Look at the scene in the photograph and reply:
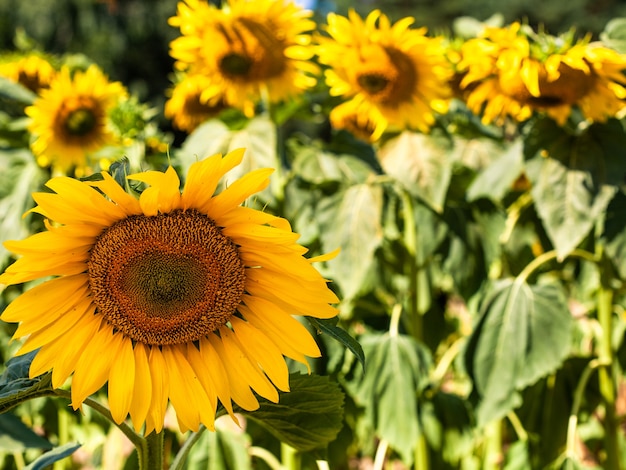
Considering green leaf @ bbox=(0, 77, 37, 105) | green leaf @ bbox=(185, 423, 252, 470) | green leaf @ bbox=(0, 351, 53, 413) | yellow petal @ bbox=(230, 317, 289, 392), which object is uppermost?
yellow petal @ bbox=(230, 317, 289, 392)

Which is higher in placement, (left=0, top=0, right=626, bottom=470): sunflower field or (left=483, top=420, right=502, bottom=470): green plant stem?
(left=0, top=0, right=626, bottom=470): sunflower field

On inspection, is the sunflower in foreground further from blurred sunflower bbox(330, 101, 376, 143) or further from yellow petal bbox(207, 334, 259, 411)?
blurred sunflower bbox(330, 101, 376, 143)

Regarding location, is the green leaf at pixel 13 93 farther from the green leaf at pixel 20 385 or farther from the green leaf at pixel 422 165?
the green leaf at pixel 20 385

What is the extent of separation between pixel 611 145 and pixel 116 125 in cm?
83

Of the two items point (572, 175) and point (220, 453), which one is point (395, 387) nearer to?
point (220, 453)

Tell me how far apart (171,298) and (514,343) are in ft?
2.85

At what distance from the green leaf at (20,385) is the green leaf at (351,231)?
27.0 inches

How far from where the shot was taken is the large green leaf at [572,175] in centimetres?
137

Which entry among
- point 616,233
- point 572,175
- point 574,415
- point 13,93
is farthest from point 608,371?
point 13,93

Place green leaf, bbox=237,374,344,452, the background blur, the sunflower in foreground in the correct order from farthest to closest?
the background blur < green leaf, bbox=237,374,344,452 < the sunflower in foreground

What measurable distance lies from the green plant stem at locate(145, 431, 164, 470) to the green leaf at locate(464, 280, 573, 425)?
2.53 feet

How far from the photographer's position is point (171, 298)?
0.72 meters

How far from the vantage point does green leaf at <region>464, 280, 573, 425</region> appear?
1394 mm

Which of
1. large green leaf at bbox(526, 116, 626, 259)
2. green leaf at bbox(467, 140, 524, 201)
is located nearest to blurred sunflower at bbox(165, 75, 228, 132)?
green leaf at bbox(467, 140, 524, 201)
